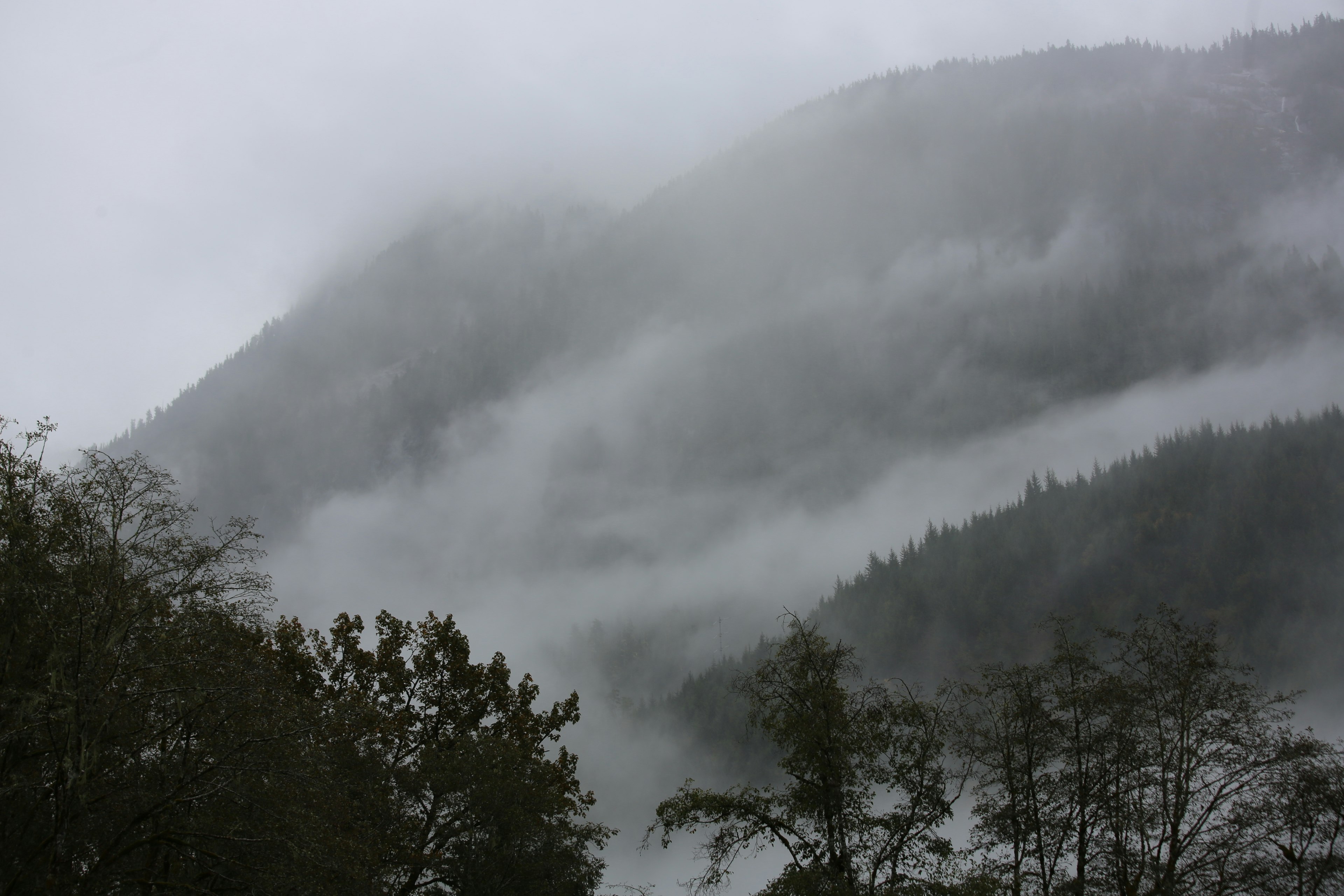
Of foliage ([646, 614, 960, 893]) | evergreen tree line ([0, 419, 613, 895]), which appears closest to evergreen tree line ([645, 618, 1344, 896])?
foliage ([646, 614, 960, 893])

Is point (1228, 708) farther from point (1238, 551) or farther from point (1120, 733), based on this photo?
point (1238, 551)

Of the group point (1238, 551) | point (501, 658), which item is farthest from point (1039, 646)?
point (501, 658)

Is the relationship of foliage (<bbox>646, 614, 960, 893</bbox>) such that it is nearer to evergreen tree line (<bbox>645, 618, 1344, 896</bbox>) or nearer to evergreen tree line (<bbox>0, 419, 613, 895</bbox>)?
evergreen tree line (<bbox>645, 618, 1344, 896</bbox>)

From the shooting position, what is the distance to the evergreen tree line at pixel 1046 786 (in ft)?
70.3

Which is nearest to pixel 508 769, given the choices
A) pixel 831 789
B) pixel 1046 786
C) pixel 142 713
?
pixel 831 789

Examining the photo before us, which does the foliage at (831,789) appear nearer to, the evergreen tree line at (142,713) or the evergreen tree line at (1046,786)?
the evergreen tree line at (1046,786)

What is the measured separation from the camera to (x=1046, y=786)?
2494 centimetres

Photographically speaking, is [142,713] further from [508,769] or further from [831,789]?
[508,769]

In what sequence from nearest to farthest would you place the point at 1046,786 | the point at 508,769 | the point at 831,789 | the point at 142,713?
the point at 142,713
the point at 831,789
the point at 1046,786
the point at 508,769

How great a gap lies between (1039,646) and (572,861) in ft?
580

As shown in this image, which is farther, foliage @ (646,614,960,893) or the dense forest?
foliage @ (646,614,960,893)

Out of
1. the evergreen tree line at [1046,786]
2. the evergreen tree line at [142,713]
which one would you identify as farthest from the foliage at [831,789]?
the evergreen tree line at [142,713]

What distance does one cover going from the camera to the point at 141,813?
16688 millimetres

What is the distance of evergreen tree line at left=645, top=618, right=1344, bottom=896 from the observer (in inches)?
843
